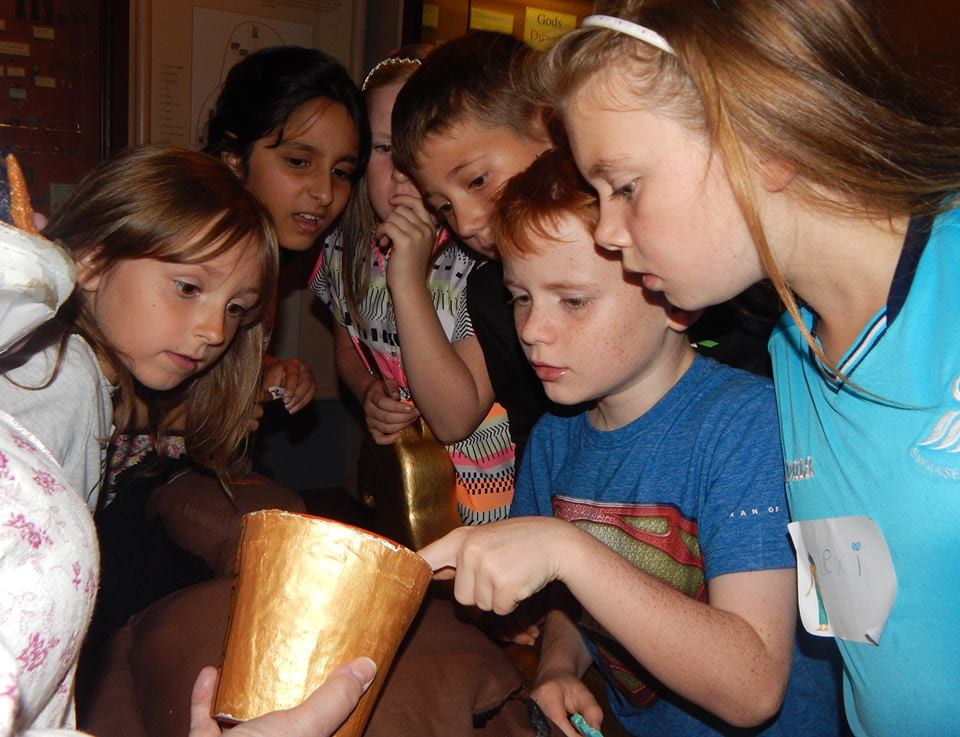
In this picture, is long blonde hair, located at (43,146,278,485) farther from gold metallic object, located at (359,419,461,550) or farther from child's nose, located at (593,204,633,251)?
child's nose, located at (593,204,633,251)

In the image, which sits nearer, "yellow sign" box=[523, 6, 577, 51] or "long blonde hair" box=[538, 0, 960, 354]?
"long blonde hair" box=[538, 0, 960, 354]

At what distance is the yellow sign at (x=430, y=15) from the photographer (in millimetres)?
3590

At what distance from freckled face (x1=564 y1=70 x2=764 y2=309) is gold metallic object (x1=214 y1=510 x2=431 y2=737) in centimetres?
49

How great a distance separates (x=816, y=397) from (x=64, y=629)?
34.8 inches

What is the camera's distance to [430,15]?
11.8 ft

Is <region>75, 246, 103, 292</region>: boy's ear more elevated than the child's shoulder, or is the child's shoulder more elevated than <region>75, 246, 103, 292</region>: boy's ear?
the child's shoulder

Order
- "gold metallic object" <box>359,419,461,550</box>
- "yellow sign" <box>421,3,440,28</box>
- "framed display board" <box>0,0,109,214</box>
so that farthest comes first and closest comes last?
"yellow sign" <box>421,3,440,28</box> → "framed display board" <box>0,0,109,214</box> → "gold metallic object" <box>359,419,461,550</box>

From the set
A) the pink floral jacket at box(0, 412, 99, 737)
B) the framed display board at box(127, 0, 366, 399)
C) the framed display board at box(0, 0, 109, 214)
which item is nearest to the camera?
the pink floral jacket at box(0, 412, 99, 737)

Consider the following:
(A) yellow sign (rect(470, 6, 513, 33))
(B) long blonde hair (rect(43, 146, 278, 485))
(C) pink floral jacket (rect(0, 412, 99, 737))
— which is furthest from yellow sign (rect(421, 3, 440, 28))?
(C) pink floral jacket (rect(0, 412, 99, 737))

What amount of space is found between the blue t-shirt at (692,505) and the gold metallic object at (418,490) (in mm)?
593

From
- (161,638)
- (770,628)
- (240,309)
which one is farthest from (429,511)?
(770,628)

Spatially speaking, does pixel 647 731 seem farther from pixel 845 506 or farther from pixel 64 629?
pixel 64 629

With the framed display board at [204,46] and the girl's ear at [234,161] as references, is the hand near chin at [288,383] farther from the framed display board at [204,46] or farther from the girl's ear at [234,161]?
the framed display board at [204,46]

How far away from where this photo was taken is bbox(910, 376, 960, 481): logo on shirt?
84 centimetres
